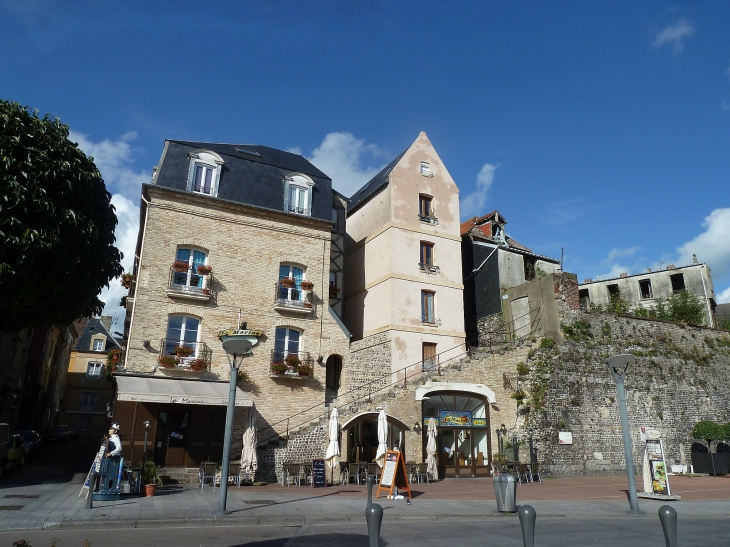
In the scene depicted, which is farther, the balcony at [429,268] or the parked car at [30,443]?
the balcony at [429,268]

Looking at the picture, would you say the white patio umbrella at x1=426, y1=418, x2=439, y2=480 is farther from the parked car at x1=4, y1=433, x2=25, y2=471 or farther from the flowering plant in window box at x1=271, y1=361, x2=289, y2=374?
the parked car at x1=4, y1=433, x2=25, y2=471

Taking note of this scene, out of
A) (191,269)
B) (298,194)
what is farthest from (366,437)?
(298,194)

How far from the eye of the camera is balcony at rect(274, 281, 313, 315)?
830 inches

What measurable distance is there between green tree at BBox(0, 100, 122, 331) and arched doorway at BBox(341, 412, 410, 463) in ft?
30.3

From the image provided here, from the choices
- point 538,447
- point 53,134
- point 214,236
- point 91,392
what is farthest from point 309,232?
point 91,392

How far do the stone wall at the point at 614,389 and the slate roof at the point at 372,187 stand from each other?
421 inches

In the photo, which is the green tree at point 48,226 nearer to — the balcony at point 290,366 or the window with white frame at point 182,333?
the window with white frame at point 182,333

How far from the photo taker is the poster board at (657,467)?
48.1ft

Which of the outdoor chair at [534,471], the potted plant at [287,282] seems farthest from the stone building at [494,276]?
the potted plant at [287,282]

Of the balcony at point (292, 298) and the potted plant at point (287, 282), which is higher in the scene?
the potted plant at point (287, 282)

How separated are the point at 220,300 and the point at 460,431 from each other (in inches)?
425

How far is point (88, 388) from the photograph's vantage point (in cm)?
4909

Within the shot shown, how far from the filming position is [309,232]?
74.7 ft

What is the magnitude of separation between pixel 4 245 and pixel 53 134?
3.35 meters
